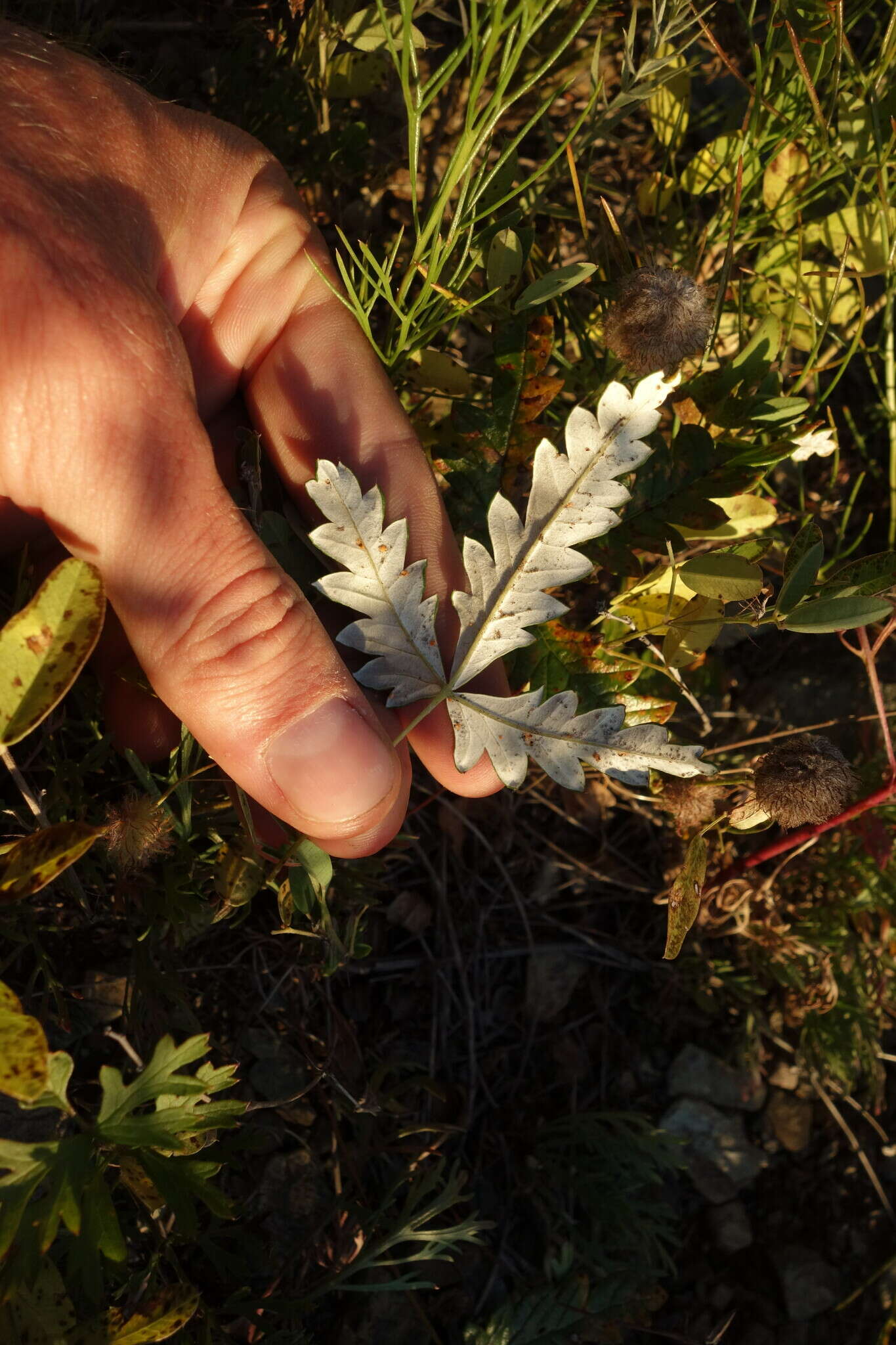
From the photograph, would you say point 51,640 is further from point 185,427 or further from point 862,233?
point 862,233

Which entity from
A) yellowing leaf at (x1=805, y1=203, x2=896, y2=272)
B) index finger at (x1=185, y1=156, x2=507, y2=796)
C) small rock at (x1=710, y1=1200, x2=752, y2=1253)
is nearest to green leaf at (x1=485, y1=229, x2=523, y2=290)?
index finger at (x1=185, y1=156, x2=507, y2=796)

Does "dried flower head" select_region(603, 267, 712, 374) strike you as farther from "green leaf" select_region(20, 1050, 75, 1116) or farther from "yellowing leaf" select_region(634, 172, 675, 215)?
"green leaf" select_region(20, 1050, 75, 1116)

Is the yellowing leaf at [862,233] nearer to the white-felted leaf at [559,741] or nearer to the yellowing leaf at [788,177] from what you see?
the yellowing leaf at [788,177]

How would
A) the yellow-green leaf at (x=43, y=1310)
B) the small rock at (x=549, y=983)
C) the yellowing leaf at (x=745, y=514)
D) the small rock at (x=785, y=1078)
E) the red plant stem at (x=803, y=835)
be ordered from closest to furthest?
the yellow-green leaf at (x=43, y=1310)
the red plant stem at (x=803, y=835)
the yellowing leaf at (x=745, y=514)
the small rock at (x=549, y=983)
the small rock at (x=785, y=1078)

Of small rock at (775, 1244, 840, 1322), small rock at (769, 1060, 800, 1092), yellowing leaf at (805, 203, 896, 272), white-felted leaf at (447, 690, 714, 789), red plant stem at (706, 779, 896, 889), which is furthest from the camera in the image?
small rock at (769, 1060, 800, 1092)

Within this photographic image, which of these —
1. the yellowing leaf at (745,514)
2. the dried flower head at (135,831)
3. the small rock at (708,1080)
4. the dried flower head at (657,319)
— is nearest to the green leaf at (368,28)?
the dried flower head at (657,319)

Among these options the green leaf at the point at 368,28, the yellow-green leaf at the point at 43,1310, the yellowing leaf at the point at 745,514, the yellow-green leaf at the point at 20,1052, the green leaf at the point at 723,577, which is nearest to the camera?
the yellow-green leaf at the point at 20,1052

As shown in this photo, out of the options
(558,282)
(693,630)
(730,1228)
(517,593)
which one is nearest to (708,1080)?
(730,1228)
